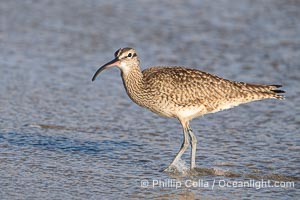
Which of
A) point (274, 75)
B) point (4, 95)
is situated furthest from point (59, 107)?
Result: point (274, 75)

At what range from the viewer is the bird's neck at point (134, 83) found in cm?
902

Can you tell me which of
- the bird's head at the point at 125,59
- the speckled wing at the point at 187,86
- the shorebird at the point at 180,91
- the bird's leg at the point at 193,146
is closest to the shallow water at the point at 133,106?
the bird's leg at the point at 193,146

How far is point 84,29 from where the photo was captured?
1465cm

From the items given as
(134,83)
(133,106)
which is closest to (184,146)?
(134,83)

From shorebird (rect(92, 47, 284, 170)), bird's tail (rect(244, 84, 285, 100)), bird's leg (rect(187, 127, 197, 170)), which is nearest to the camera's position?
bird's leg (rect(187, 127, 197, 170))

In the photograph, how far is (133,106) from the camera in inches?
429

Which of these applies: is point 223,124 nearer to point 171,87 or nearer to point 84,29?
point 171,87

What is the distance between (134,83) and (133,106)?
1.86 m

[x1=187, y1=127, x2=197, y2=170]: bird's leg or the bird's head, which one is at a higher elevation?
the bird's head

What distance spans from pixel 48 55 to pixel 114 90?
1.94 meters

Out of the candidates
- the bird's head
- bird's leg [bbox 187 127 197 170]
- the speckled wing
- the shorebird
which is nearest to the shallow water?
bird's leg [bbox 187 127 197 170]

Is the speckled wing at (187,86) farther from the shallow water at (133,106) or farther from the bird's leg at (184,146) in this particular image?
the shallow water at (133,106)

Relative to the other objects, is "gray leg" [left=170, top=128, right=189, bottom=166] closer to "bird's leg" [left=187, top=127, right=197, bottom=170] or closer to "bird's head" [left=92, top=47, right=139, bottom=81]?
"bird's leg" [left=187, top=127, right=197, bottom=170]

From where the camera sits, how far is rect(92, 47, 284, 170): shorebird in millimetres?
8984
